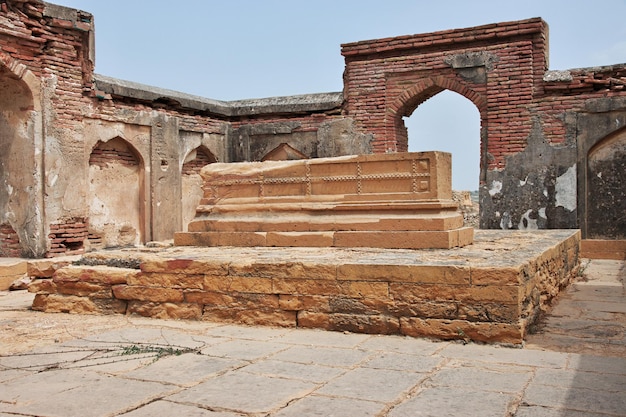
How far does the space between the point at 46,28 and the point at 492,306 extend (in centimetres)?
872

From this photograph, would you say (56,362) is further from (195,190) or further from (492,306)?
(195,190)

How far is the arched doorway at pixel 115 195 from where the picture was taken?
11383mm

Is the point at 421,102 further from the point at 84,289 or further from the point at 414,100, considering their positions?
the point at 84,289

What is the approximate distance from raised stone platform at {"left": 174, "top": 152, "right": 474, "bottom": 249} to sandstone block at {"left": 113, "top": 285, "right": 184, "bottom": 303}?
5.28ft

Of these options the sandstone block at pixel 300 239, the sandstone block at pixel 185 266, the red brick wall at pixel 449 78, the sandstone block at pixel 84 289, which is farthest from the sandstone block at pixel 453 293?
the red brick wall at pixel 449 78

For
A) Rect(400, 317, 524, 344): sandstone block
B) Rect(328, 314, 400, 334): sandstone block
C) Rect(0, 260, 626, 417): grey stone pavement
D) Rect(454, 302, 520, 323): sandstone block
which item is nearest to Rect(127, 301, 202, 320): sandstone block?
Rect(0, 260, 626, 417): grey stone pavement

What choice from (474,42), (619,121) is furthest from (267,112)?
(619,121)

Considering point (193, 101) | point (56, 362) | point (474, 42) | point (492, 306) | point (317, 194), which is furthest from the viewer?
point (193, 101)

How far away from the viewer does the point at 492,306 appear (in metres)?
4.16

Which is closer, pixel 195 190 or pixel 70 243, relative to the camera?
pixel 70 243

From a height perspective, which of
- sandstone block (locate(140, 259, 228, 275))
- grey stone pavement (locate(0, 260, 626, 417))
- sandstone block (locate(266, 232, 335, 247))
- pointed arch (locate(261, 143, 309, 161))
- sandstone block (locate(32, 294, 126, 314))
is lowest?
grey stone pavement (locate(0, 260, 626, 417))

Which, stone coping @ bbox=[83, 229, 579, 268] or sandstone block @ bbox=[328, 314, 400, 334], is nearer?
sandstone block @ bbox=[328, 314, 400, 334]

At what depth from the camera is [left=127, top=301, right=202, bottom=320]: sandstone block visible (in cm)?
516

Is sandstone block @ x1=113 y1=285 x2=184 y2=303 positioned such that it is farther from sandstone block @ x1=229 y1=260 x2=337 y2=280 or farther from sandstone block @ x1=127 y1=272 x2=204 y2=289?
sandstone block @ x1=229 y1=260 x2=337 y2=280
